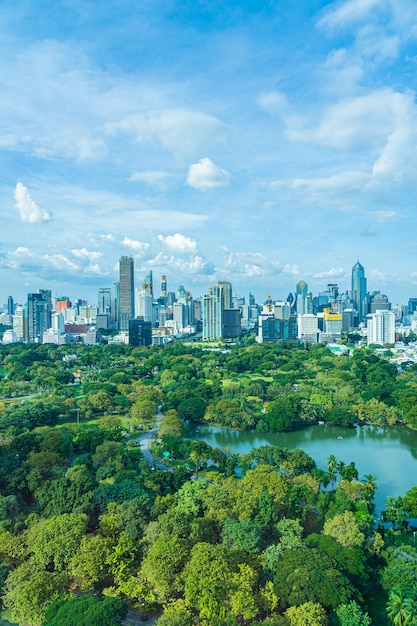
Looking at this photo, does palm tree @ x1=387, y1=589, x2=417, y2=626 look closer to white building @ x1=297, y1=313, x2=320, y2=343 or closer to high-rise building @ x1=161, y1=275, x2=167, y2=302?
white building @ x1=297, y1=313, x2=320, y2=343

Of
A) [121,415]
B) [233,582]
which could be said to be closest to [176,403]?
[121,415]

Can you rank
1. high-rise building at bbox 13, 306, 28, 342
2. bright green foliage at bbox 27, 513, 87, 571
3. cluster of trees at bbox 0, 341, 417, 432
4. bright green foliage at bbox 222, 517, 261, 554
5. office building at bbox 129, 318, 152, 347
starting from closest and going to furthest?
bright green foliage at bbox 27, 513, 87, 571 → bright green foliage at bbox 222, 517, 261, 554 → cluster of trees at bbox 0, 341, 417, 432 → office building at bbox 129, 318, 152, 347 → high-rise building at bbox 13, 306, 28, 342

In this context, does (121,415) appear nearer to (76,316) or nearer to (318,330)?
(318,330)

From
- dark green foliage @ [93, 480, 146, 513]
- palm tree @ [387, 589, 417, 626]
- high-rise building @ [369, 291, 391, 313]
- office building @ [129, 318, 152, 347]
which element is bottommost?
palm tree @ [387, 589, 417, 626]

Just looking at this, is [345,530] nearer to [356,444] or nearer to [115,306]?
[356,444]

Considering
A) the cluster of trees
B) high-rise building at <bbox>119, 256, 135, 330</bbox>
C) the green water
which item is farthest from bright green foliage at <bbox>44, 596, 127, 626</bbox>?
high-rise building at <bbox>119, 256, 135, 330</bbox>
